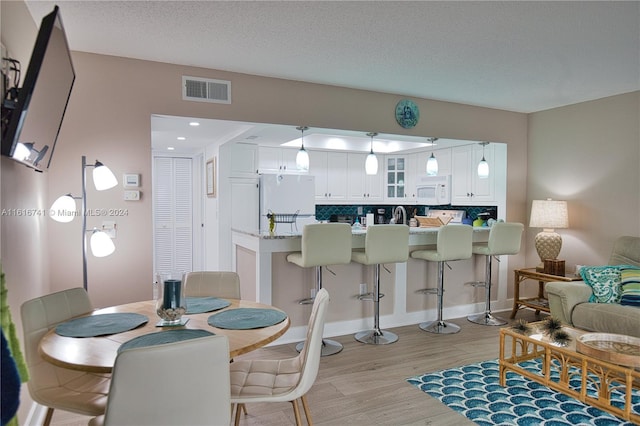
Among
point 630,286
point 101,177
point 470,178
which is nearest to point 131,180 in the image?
point 101,177

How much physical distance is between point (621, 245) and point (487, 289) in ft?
4.49

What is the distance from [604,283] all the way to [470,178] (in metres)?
2.52

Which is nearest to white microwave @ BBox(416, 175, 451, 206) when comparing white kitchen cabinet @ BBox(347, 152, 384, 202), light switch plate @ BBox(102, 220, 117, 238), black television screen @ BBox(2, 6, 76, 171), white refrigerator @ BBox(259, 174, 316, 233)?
white kitchen cabinet @ BBox(347, 152, 384, 202)

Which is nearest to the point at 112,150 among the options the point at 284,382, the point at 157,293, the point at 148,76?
the point at 148,76

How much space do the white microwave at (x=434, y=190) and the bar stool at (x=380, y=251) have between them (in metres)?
2.66

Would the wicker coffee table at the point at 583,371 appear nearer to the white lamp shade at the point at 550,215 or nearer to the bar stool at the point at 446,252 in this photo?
the bar stool at the point at 446,252

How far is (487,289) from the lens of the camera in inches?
191

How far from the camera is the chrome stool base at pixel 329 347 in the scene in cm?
376

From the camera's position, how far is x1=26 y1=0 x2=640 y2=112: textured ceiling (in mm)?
2500

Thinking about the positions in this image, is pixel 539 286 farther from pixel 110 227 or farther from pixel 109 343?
pixel 109 343

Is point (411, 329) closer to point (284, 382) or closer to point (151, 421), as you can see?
point (284, 382)

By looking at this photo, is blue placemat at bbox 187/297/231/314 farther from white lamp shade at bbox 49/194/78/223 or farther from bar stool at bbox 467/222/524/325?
bar stool at bbox 467/222/524/325

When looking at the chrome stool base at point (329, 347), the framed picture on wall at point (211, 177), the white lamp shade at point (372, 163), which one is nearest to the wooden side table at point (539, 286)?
the white lamp shade at point (372, 163)

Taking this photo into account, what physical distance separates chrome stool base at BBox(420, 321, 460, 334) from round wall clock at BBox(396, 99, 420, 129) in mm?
2150
